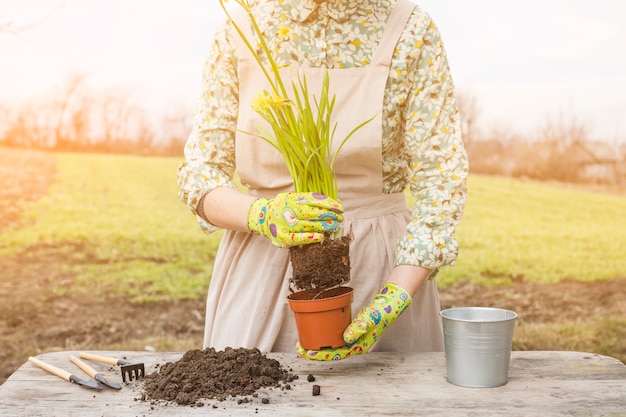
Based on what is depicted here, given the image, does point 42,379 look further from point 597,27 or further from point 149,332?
point 597,27

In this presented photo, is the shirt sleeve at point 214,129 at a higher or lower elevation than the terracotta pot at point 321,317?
higher

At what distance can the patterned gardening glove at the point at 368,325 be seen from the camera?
1540mm

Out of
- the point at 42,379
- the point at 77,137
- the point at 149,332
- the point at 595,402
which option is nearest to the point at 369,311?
the point at 595,402

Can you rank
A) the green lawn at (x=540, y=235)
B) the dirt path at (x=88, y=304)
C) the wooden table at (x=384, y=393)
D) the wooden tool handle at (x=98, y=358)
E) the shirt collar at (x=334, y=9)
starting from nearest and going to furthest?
1. the wooden table at (x=384, y=393)
2. the wooden tool handle at (x=98, y=358)
3. the shirt collar at (x=334, y=9)
4. the dirt path at (x=88, y=304)
5. the green lawn at (x=540, y=235)

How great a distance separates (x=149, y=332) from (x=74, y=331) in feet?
1.49

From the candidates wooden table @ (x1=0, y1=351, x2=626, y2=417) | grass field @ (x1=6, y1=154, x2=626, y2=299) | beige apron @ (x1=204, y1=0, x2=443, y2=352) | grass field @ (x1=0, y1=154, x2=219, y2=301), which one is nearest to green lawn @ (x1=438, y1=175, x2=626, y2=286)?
grass field @ (x1=6, y1=154, x2=626, y2=299)

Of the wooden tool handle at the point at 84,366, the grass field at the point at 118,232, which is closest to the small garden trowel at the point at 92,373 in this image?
the wooden tool handle at the point at 84,366

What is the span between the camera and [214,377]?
1472mm

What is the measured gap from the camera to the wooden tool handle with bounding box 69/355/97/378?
1546 millimetres

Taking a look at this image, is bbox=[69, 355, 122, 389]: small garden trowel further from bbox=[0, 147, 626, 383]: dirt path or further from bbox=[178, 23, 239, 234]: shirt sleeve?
bbox=[0, 147, 626, 383]: dirt path

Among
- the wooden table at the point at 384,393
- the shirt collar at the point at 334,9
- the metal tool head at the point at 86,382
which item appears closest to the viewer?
the wooden table at the point at 384,393

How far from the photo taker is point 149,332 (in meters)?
4.54

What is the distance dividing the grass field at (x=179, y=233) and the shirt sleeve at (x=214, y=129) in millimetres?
2865

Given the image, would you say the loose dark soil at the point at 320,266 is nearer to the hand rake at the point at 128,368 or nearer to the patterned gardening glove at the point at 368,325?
the patterned gardening glove at the point at 368,325
